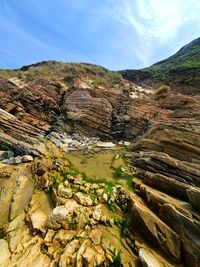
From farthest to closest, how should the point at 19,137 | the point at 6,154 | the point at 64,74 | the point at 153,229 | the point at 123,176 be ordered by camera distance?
the point at 64,74 → the point at 19,137 → the point at 6,154 → the point at 123,176 → the point at 153,229

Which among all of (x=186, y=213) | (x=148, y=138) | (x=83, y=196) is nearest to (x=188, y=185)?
(x=186, y=213)

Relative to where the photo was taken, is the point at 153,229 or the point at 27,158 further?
the point at 27,158

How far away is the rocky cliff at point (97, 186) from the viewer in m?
10.5

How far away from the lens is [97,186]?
14.8 meters

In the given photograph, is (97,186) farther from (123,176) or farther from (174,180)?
(174,180)

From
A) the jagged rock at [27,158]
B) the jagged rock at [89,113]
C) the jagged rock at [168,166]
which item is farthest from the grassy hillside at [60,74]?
the jagged rock at [168,166]

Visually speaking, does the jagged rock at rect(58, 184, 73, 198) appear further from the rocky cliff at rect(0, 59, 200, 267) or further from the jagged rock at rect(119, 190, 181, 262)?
the jagged rock at rect(119, 190, 181, 262)

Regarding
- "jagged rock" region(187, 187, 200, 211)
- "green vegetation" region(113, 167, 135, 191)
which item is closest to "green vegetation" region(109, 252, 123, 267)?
"jagged rock" region(187, 187, 200, 211)

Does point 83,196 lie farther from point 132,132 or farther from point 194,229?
point 132,132

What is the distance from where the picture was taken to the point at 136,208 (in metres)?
12.2

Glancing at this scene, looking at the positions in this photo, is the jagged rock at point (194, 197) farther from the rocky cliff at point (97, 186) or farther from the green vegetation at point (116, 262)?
the green vegetation at point (116, 262)

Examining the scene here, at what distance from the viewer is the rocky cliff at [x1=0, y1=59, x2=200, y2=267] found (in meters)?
10.5

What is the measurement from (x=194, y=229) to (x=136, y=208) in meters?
2.88

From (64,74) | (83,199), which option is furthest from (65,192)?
(64,74)
